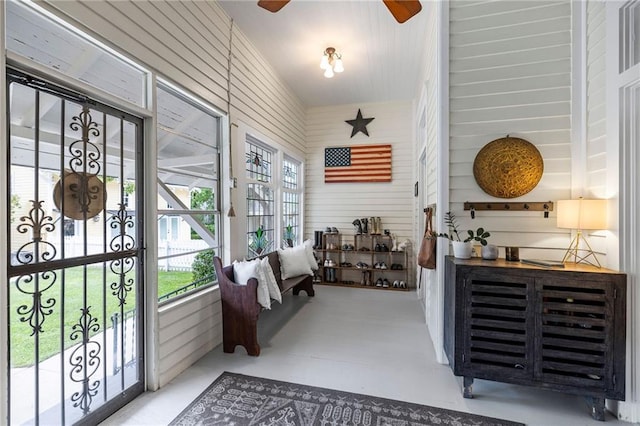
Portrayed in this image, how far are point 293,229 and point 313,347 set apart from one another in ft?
9.61

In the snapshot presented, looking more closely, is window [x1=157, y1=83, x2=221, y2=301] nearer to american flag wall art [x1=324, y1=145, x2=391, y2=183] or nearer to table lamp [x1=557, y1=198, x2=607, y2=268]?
american flag wall art [x1=324, y1=145, x2=391, y2=183]

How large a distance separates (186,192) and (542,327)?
316 centimetres

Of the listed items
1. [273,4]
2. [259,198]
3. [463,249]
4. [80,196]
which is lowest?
[463,249]

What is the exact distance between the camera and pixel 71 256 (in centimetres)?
177

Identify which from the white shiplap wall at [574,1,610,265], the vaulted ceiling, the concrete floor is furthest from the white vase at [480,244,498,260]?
the vaulted ceiling

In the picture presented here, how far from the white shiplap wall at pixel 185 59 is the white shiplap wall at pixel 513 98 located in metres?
2.36

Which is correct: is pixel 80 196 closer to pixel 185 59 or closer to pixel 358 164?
pixel 185 59

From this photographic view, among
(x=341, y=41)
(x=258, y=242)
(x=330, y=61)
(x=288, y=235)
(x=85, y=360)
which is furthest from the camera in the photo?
(x=288, y=235)

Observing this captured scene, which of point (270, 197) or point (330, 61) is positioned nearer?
point (330, 61)

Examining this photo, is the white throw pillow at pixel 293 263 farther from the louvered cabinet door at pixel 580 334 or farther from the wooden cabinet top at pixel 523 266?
the louvered cabinet door at pixel 580 334

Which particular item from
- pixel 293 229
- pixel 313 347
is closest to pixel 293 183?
pixel 293 229

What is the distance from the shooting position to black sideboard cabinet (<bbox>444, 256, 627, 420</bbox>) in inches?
75.9

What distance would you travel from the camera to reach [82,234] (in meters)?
1.84

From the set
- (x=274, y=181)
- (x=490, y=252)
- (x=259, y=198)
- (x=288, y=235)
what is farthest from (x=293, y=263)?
(x=490, y=252)
